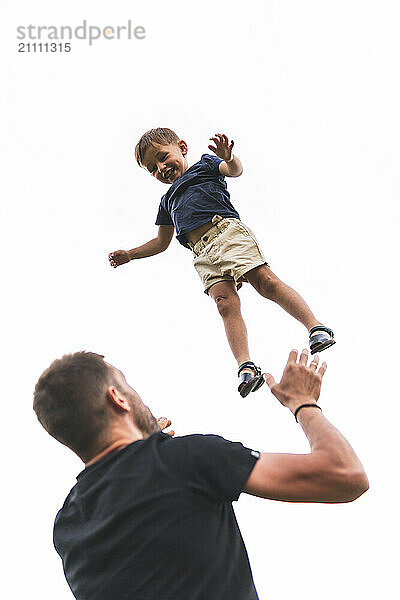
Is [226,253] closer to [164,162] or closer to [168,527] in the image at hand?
[164,162]

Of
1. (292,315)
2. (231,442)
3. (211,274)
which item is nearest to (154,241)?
(211,274)

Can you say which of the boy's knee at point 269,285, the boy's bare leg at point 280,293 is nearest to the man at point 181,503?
the boy's bare leg at point 280,293

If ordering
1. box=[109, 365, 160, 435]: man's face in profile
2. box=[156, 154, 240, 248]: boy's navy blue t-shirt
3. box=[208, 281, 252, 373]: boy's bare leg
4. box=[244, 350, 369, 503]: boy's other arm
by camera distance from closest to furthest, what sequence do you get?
1. box=[244, 350, 369, 503]: boy's other arm
2. box=[109, 365, 160, 435]: man's face in profile
3. box=[208, 281, 252, 373]: boy's bare leg
4. box=[156, 154, 240, 248]: boy's navy blue t-shirt

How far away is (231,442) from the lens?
1.68 metres

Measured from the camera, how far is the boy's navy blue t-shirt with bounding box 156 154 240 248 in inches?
137

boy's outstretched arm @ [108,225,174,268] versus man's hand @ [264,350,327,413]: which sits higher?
boy's outstretched arm @ [108,225,174,268]

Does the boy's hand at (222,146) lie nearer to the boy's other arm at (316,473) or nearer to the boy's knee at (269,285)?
the boy's knee at (269,285)

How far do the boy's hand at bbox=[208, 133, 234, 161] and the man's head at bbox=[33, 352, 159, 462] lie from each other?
1.48m

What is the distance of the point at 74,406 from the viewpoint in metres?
1.82

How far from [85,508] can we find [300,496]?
1.77 ft

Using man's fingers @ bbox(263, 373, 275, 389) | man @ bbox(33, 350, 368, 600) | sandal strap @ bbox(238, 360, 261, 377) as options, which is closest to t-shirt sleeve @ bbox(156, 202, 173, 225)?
sandal strap @ bbox(238, 360, 261, 377)

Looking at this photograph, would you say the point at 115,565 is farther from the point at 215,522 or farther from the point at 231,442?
the point at 231,442

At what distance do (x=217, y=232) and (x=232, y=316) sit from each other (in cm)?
45

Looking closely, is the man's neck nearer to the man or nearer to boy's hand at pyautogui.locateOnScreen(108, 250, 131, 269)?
the man
